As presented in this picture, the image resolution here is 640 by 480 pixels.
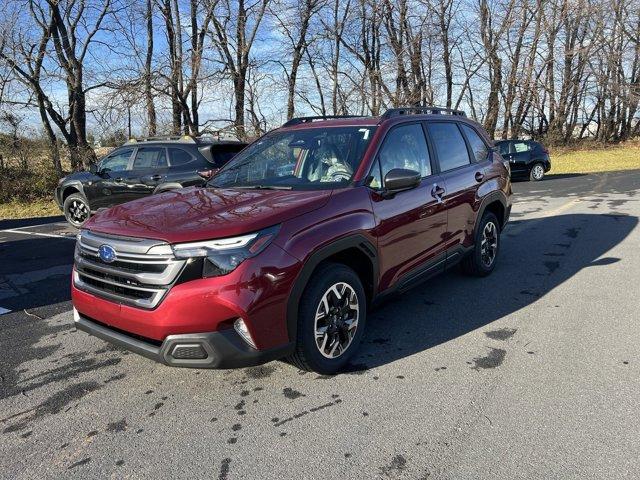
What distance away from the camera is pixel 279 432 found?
276 centimetres

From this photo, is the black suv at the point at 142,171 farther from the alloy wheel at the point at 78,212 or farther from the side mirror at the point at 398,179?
the side mirror at the point at 398,179

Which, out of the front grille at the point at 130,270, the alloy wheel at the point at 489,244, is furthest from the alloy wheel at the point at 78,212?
the alloy wheel at the point at 489,244

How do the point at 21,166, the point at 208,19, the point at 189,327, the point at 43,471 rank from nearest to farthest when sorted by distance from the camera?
the point at 43,471 < the point at 189,327 < the point at 21,166 < the point at 208,19

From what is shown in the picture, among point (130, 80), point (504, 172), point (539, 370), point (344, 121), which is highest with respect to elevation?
point (130, 80)

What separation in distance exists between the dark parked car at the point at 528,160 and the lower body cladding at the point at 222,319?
1706 cm

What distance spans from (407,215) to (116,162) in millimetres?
7311

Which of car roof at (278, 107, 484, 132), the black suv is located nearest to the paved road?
car roof at (278, 107, 484, 132)

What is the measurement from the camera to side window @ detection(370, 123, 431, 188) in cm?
391

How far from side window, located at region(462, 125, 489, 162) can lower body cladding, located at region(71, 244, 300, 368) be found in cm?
324

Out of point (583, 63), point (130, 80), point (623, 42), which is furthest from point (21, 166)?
point (623, 42)

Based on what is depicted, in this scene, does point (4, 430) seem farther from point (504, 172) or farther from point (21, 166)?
point (21, 166)

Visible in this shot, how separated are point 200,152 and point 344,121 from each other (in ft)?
16.1

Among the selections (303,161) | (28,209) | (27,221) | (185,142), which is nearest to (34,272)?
(185,142)

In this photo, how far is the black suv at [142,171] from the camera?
8500 mm
